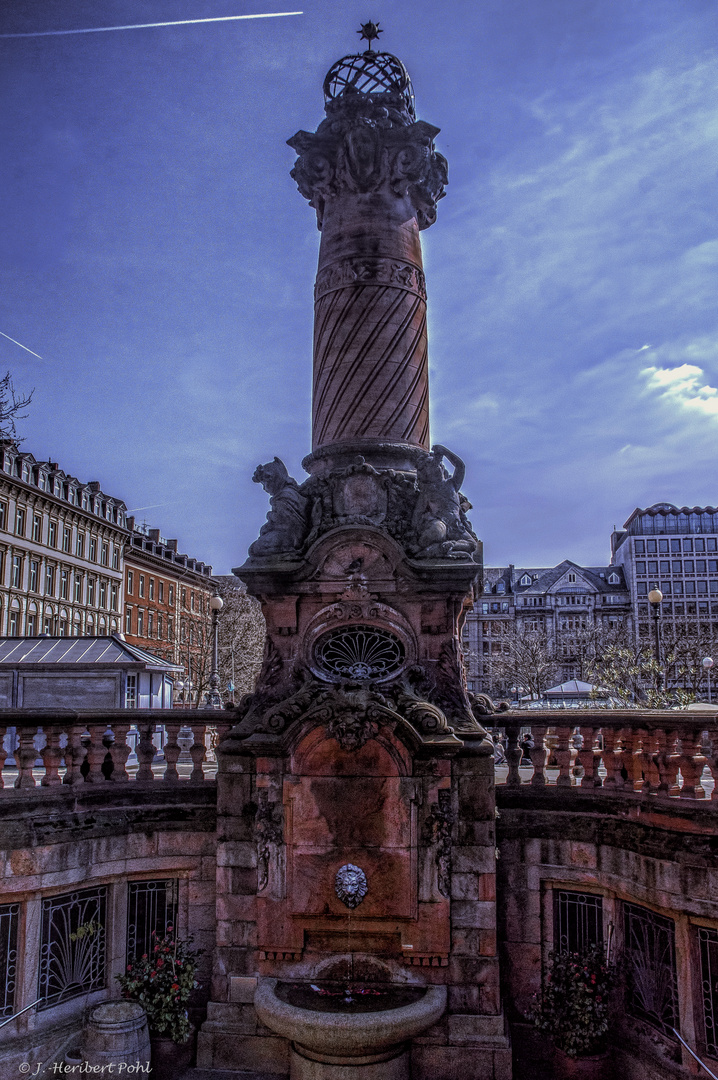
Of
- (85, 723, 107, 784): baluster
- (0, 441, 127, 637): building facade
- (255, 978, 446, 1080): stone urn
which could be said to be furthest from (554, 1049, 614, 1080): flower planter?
(0, 441, 127, 637): building facade

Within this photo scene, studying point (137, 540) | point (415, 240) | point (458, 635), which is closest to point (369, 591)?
point (458, 635)

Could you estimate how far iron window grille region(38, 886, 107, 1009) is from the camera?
8414 millimetres

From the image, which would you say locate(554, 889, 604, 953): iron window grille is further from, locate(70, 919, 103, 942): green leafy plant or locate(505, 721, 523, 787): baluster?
locate(70, 919, 103, 942): green leafy plant

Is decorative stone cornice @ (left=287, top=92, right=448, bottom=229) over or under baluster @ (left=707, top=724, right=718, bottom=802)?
over

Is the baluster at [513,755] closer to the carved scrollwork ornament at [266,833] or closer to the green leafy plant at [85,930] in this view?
the carved scrollwork ornament at [266,833]

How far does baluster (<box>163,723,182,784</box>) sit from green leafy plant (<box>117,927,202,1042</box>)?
1690 mm

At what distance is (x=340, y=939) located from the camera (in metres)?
8.29

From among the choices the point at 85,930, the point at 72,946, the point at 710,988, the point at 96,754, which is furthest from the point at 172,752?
the point at 710,988

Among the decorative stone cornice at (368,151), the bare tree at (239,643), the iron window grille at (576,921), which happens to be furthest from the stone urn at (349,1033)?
the bare tree at (239,643)

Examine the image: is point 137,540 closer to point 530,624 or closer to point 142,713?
point 530,624

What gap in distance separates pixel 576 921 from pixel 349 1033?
295 cm

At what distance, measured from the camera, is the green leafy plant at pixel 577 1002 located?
807 cm

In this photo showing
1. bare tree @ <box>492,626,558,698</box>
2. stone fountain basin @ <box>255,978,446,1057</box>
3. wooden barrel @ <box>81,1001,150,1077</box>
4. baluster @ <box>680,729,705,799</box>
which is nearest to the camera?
stone fountain basin @ <box>255,978,446,1057</box>

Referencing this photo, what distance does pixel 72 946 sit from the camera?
8.60m
